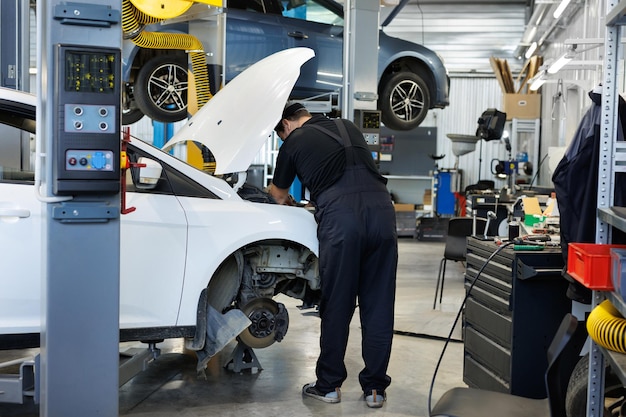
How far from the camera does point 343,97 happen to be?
700 centimetres

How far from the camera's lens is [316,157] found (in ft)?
13.5

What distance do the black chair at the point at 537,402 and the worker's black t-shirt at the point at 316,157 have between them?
5.41 ft

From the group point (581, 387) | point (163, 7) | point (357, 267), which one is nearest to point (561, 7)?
point (163, 7)

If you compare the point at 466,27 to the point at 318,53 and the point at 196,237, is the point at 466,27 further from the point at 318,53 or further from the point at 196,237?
the point at 196,237

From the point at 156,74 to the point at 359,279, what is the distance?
4.07 meters

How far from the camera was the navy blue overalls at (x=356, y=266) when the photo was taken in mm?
4043

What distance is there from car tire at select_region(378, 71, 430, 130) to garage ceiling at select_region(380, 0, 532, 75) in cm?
548

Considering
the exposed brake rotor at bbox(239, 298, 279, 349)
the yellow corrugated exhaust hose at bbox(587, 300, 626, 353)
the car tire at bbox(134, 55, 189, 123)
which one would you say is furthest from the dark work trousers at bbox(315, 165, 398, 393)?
the car tire at bbox(134, 55, 189, 123)

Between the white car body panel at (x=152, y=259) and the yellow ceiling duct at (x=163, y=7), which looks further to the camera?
the yellow ceiling duct at (x=163, y=7)

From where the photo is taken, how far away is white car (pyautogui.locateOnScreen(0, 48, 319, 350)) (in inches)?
142

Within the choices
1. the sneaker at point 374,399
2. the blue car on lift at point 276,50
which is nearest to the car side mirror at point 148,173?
the sneaker at point 374,399

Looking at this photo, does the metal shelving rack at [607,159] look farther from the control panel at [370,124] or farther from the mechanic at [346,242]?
the control panel at [370,124]

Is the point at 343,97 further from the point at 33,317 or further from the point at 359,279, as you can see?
the point at 33,317

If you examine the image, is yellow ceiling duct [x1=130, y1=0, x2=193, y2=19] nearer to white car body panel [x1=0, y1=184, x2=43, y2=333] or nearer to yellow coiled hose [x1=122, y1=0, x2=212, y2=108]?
yellow coiled hose [x1=122, y1=0, x2=212, y2=108]
